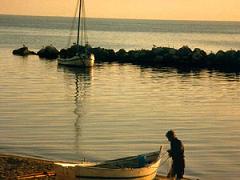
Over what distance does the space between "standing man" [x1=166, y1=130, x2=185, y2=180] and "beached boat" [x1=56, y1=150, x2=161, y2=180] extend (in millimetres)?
622

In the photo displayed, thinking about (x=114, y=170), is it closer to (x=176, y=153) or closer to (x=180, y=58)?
(x=176, y=153)

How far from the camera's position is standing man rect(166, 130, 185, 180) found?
17.2 meters

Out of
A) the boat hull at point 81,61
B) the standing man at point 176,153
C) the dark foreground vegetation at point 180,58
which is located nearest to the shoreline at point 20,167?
the standing man at point 176,153

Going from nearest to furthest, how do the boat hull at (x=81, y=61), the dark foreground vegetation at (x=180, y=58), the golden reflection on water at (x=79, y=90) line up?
the golden reflection on water at (x=79, y=90), the boat hull at (x=81, y=61), the dark foreground vegetation at (x=180, y=58)

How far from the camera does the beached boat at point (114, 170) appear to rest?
15.9m

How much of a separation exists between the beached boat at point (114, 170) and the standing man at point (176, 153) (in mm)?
622

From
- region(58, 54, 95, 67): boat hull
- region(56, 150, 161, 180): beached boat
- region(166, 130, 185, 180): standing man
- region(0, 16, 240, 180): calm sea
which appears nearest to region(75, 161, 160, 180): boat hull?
region(56, 150, 161, 180): beached boat

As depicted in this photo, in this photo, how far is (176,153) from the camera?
57.1ft

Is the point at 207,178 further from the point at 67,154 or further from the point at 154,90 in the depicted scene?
the point at 154,90

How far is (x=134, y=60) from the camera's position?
76000mm

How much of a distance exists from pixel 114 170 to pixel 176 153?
233 centimetres

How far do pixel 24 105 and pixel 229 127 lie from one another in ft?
44.5

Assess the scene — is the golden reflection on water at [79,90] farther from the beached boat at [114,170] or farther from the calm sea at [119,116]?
the beached boat at [114,170]

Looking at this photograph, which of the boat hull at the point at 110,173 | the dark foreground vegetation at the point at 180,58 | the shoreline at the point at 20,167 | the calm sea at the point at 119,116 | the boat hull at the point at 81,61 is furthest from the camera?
the dark foreground vegetation at the point at 180,58
